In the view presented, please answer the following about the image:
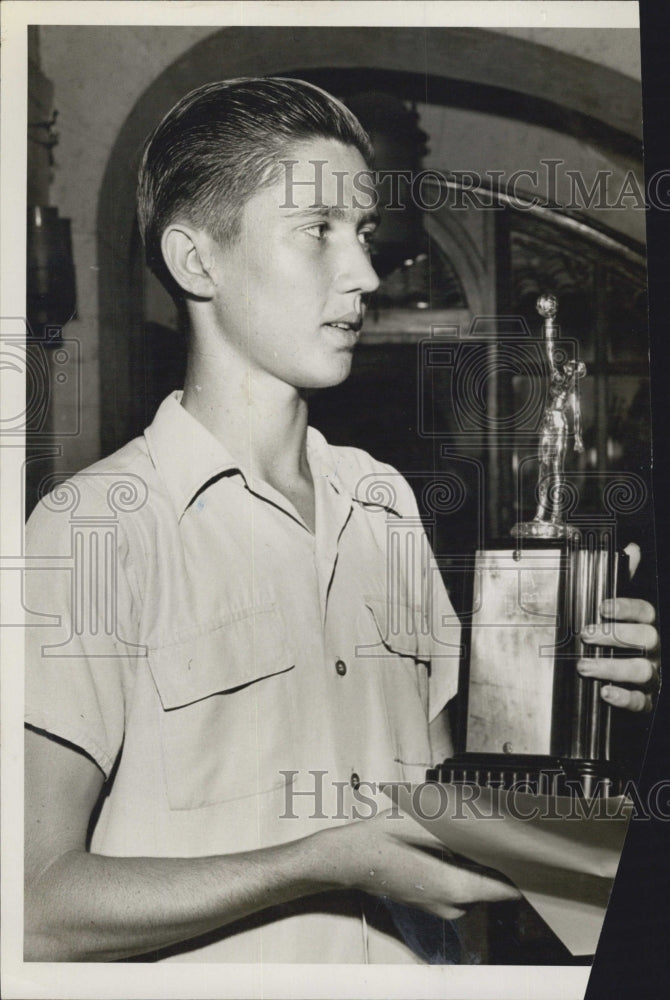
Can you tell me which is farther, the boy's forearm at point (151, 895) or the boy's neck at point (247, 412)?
the boy's neck at point (247, 412)

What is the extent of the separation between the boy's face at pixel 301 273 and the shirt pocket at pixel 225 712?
0.60 metres

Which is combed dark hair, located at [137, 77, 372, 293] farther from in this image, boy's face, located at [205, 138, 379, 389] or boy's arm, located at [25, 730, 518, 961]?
boy's arm, located at [25, 730, 518, 961]

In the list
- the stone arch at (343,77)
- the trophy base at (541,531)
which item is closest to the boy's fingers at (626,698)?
the trophy base at (541,531)

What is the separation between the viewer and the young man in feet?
7.33

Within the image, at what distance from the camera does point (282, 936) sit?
2277mm

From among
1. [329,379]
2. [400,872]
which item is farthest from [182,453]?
[400,872]

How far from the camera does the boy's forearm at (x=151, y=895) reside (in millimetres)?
2215

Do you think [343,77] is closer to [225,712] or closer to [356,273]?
[356,273]

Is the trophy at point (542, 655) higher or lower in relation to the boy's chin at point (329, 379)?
lower

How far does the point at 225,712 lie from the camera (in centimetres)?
225

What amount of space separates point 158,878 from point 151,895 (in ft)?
0.13

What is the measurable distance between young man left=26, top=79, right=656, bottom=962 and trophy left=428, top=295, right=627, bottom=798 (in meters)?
0.09

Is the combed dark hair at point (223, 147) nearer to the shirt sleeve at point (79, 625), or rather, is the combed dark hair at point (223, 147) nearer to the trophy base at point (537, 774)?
the shirt sleeve at point (79, 625)

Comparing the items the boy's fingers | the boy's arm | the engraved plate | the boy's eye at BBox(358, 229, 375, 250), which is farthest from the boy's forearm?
the boy's eye at BBox(358, 229, 375, 250)
